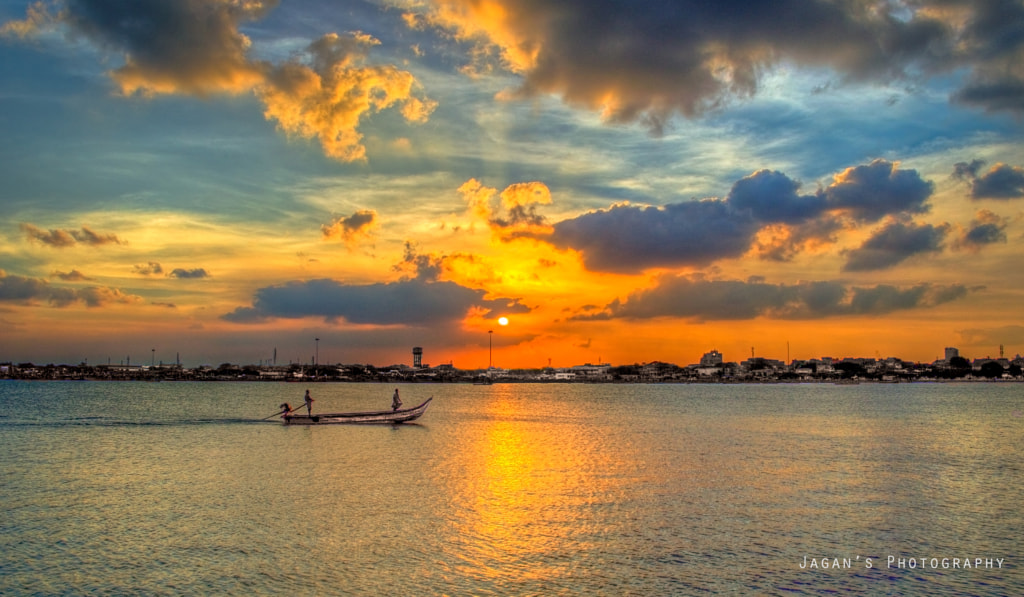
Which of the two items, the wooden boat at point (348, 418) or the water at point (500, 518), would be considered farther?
the wooden boat at point (348, 418)

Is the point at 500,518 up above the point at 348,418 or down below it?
below

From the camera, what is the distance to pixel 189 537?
78.3ft

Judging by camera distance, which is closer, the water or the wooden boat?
the water

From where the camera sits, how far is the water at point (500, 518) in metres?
19.8

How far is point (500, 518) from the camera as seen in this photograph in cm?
2734

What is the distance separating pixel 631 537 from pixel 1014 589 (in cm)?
1111

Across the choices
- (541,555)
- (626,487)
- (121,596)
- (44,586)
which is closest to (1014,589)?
(541,555)

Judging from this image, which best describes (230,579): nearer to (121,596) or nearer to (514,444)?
(121,596)

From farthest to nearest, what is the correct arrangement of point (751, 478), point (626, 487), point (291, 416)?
1. point (291, 416)
2. point (751, 478)
3. point (626, 487)

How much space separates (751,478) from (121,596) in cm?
3004

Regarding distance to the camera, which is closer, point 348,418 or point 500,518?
point 500,518

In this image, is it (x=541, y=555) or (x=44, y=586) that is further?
(x=541, y=555)

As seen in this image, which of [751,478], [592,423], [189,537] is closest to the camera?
[189,537]

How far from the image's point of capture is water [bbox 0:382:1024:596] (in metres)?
19.8
